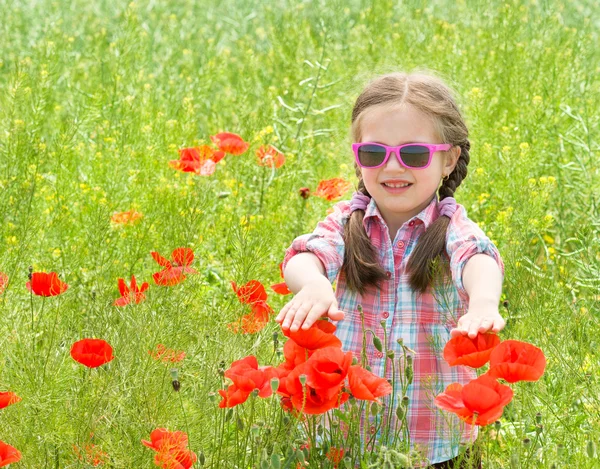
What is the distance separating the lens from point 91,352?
6.81 ft

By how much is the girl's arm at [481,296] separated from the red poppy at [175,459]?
0.55 metres

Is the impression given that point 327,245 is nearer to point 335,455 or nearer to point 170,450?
point 335,455

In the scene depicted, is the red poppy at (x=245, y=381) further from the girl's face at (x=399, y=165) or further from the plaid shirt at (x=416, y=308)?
the girl's face at (x=399, y=165)

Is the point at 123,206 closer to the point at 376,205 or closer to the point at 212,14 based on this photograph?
the point at 376,205

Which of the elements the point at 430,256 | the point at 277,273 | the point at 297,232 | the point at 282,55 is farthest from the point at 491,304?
the point at 282,55

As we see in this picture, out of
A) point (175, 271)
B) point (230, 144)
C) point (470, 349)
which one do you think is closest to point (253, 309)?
point (175, 271)

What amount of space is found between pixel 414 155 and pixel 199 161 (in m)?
1.32

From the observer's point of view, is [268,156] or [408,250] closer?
[408,250]

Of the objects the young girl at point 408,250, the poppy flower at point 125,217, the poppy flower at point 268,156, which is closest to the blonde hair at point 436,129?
the young girl at point 408,250

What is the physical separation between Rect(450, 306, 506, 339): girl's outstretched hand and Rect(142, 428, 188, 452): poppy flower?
0.55 m

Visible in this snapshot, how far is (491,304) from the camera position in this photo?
2027 millimetres

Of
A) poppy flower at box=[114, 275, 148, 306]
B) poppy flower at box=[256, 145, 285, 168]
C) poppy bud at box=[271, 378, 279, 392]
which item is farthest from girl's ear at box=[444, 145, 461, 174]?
poppy flower at box=[256, 145, 285, 168]

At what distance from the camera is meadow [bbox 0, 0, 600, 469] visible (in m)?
2.25

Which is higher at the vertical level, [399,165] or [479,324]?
[399,165]
